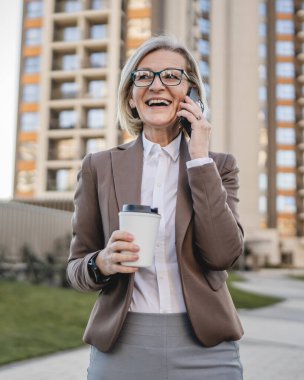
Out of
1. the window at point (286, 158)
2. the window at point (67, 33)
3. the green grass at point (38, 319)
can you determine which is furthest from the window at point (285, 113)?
the green grass at point (38, 319)

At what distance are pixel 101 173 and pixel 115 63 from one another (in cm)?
4115

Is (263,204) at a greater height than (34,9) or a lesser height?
lesser

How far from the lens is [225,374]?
5.07 feet

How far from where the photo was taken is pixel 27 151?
43.6m

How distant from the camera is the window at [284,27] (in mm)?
62875

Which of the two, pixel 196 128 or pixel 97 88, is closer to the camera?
pixel 196 128

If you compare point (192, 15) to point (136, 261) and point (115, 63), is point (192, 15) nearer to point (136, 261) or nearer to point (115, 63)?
point (115, 63)

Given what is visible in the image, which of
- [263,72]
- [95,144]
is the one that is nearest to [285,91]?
[263,72]

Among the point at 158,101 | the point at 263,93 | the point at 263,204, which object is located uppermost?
the point at 263,93

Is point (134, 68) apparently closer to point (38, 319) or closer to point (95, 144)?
point (38, 319)

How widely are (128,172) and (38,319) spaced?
7018 millimetres

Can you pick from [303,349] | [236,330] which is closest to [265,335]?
[303,349]

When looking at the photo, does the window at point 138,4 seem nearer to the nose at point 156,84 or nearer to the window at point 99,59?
the window at point 99,59

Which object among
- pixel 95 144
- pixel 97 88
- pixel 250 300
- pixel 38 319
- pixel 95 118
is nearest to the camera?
pixel 38 319
